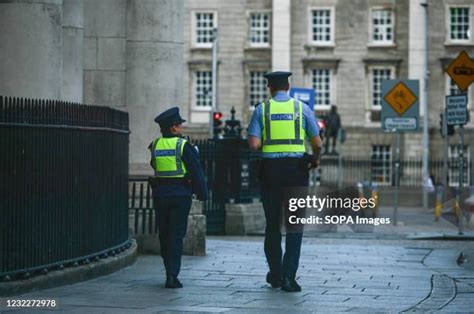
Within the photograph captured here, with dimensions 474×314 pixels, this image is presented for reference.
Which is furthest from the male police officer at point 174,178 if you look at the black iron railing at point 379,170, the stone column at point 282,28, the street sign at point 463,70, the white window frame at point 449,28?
the white window frame at point 449,28

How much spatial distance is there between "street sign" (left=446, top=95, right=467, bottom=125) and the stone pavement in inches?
310

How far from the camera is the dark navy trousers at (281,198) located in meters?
13.9

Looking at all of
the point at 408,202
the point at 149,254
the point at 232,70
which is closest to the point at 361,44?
the point at 232,70

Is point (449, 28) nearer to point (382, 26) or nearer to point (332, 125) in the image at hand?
point (382, 26)

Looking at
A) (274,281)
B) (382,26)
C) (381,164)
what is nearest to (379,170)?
(381,164)

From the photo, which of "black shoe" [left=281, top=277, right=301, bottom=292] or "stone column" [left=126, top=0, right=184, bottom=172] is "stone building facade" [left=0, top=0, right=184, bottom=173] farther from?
"black shoe" [left=281, top=277, right=301, bottom=292]

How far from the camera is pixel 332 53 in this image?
70250mm

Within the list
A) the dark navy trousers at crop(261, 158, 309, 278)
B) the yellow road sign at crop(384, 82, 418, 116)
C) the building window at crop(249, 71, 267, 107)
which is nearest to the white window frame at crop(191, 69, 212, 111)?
the building window at crop(249, 71, 267, 107)

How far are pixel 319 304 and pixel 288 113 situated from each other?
82.9 inches

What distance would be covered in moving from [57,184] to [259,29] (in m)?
56.8

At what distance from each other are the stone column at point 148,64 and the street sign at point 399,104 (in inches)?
531

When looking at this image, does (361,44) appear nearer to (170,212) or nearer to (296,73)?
(296,73)

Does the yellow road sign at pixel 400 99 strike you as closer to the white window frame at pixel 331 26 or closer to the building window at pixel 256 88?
the white window frame at pixel 331 26

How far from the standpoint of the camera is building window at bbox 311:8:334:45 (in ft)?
230
